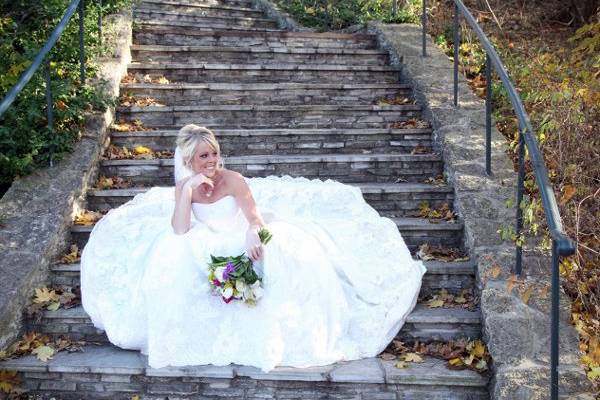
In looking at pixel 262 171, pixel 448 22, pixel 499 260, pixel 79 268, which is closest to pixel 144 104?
pixel 262 171

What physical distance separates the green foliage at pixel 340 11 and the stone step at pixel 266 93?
6.45 feet

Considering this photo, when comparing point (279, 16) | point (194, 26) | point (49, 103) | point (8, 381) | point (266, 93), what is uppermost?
point (279, 16)

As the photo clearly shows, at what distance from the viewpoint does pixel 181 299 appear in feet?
12.3

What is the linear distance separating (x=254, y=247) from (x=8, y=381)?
1.47m

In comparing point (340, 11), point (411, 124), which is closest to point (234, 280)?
point (411, 124)

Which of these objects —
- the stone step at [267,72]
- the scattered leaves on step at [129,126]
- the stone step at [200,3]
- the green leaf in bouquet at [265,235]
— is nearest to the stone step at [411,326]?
the green leaf in bouquet at [265,235]

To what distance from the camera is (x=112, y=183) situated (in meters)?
5.26

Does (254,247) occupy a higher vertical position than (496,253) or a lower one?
higher

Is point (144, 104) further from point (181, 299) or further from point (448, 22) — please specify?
point (448, 22)

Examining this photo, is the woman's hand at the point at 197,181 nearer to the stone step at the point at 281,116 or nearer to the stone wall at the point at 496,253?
the stone wall at the point at 496,253

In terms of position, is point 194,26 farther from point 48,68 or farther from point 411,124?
point 48,68

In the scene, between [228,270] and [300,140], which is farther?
[300,140]

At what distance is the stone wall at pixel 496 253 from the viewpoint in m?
3.47

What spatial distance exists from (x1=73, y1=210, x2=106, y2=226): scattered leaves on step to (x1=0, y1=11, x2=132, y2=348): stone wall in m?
0.07
